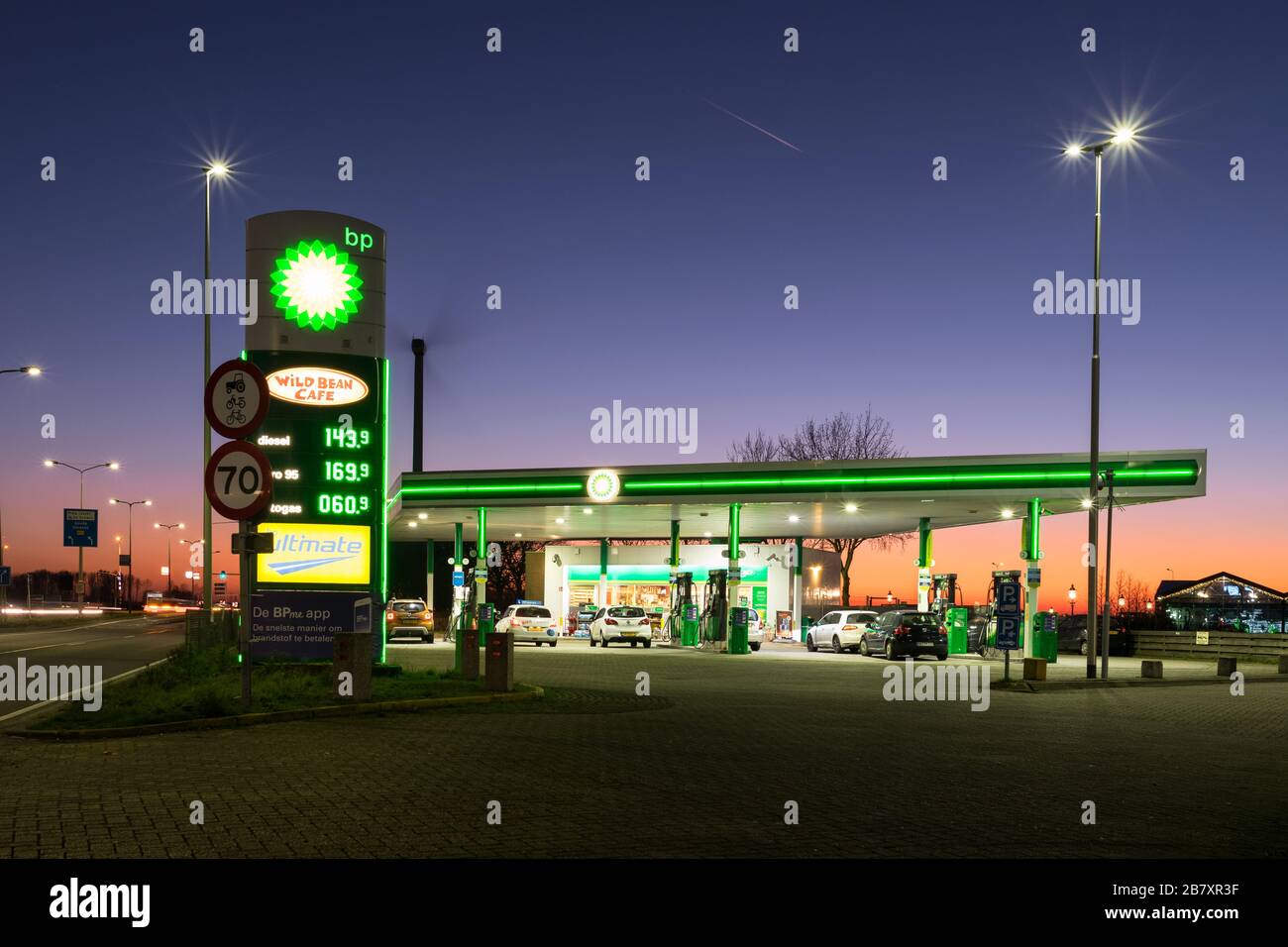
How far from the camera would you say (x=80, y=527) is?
7106cm

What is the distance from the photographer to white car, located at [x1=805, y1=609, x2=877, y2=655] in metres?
41.2

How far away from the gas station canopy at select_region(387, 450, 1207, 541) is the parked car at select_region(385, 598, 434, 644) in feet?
11.9

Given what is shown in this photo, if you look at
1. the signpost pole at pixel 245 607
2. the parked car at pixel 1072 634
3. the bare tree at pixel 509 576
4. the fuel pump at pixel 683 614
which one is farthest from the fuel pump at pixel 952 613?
the bare tree at pixel 509 576

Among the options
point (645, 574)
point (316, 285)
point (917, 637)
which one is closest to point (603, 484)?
point (917, 637)

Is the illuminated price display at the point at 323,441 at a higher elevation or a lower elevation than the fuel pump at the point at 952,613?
higher

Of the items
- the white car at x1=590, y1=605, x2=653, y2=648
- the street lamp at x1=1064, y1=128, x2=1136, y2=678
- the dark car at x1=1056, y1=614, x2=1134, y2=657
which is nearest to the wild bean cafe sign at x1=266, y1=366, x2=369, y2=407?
the street lamp at x1=1064, y1=128, x2=1136, y2=678

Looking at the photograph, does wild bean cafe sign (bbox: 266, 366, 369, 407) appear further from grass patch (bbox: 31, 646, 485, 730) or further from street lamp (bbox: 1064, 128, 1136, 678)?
street lamp (bbox: 1064, 128, 1136, 678)

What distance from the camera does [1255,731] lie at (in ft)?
53.4

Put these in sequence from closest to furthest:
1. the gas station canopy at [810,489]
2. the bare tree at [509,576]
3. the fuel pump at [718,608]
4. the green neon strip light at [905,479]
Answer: the green neon strip light at [905,479]
the gas station canopy at [810,489]
the fuel pump at [718,608]
the bare tree at [509,576]

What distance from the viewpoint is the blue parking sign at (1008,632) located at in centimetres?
2470

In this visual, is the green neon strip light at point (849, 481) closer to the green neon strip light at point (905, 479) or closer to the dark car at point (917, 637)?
the green neon strip light at point (905, 479)

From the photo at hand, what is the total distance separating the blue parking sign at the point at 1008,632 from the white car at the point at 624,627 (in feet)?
66.6
